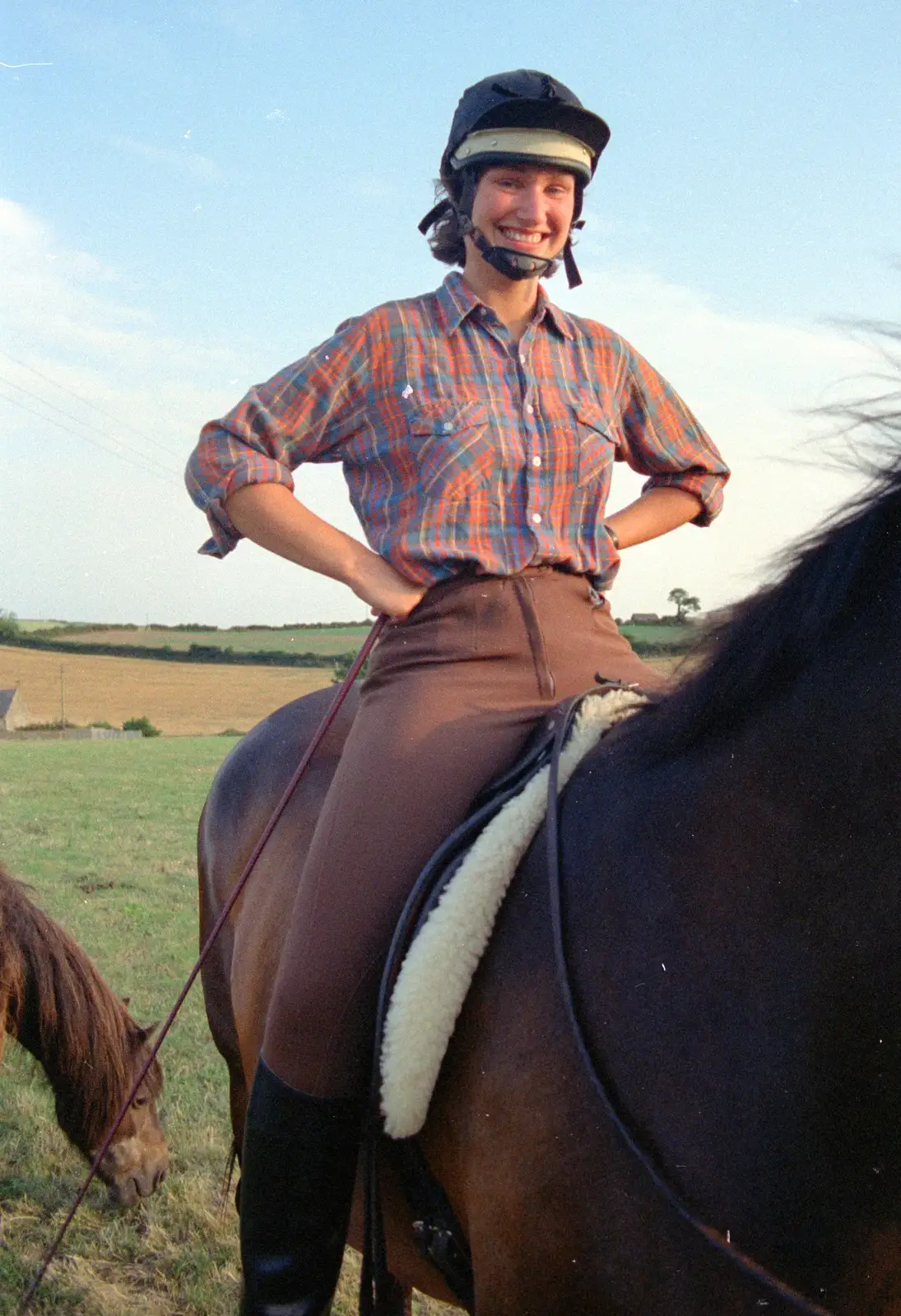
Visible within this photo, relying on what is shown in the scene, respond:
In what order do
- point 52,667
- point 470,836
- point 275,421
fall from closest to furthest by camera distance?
1. point 470,836
2. point 275,421
3. point 52,667

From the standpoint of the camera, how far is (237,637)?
47.7 meters

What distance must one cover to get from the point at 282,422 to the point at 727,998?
61.4 inches

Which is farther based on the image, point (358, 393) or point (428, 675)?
point (358, 393)

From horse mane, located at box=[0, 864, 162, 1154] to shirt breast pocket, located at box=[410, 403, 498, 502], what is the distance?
10.3ft

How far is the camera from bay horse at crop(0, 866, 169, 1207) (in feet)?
14.9

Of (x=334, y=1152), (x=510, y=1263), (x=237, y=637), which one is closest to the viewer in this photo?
(x=510, y=1263)

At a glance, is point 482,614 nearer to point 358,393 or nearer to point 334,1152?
point 358,393

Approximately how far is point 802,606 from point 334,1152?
1459mm

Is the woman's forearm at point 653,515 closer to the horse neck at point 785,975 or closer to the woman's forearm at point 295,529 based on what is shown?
the woman's forearm at point 295,529

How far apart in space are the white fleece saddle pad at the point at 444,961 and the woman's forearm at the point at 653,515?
37.1 inches

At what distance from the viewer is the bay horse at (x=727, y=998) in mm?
1399

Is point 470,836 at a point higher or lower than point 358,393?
lower

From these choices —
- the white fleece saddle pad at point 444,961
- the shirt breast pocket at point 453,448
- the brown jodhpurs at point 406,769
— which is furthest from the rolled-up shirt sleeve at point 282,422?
the white fleece saddle pad at point 444,961

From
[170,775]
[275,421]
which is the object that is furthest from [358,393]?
[170,775]
